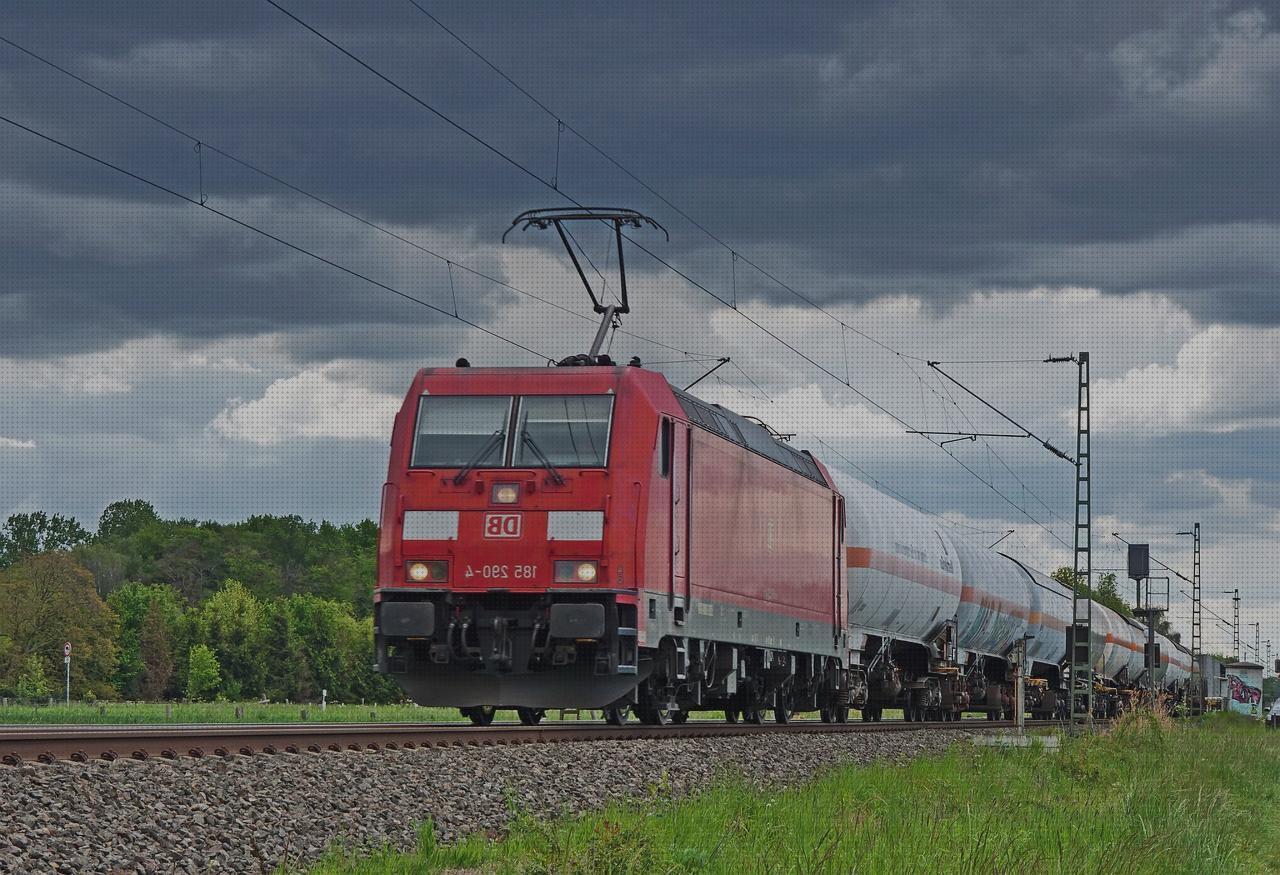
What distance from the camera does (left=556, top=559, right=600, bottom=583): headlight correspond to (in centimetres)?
2036

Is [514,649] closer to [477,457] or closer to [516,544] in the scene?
[516,544]

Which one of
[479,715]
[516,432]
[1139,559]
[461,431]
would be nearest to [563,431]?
[516,432]

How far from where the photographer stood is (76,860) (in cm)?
926

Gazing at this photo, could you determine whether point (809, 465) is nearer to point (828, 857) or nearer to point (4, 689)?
point (828, 857)

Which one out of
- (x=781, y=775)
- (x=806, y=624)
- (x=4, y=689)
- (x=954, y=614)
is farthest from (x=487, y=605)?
(x=4, y=689)

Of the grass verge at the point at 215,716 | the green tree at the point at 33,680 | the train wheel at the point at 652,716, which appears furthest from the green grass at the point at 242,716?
the green tree at the point at 33,680

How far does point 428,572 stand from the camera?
68.4ft

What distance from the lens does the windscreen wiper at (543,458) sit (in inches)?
821

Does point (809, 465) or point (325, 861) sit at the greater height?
point (809, 465)

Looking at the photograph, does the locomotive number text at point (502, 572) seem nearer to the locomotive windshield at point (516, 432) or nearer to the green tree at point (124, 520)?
the locomotive windshield at point (516, 432)

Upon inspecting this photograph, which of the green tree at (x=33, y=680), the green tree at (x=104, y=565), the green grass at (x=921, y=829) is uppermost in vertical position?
the green tree at (x=104, y=565)

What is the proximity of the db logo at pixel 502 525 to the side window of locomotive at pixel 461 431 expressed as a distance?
0.72 metres

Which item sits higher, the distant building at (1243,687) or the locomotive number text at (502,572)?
the locomotive number text at (502,572)

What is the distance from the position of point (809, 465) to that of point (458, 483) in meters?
10.9
